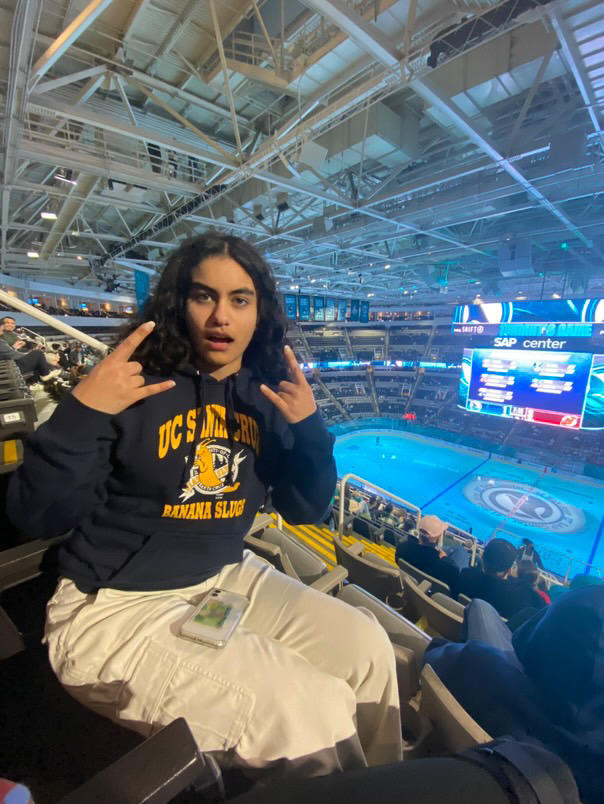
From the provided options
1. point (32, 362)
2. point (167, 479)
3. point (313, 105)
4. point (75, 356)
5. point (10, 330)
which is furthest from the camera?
point (10, 330)

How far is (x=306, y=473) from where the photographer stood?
1370 mm

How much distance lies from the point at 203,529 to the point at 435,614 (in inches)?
79.3

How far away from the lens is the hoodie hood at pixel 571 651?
1072mm

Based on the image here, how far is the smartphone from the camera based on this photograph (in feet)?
3.25

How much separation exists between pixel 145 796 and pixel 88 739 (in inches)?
36.5

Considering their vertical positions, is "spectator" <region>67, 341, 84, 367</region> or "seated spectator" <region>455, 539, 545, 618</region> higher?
"spectator" <region>67, 341, 84, 367</region>

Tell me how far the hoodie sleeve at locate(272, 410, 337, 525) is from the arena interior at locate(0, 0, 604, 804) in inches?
22.1

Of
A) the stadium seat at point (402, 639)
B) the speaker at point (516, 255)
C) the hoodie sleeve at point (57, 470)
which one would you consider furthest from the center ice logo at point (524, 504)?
the hoodie sleeve at point (57, 470)

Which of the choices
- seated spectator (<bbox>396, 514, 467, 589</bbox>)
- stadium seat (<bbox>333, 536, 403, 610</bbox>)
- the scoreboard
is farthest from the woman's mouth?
the scoreboard

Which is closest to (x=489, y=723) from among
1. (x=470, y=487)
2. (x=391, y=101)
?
(x=391, y=101)

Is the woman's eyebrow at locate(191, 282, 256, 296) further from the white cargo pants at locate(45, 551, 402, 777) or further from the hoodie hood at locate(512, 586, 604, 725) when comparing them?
the hoodie hood at locate(512, 586, 604, 725)

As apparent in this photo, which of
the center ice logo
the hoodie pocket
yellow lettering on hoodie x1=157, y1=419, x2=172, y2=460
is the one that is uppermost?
yellow lettering on hoodie x1=157, y1=419, x2=172, y2=460

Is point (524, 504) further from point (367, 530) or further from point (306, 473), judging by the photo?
point (306, 473)

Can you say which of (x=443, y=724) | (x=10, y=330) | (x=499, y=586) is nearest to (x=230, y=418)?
(x=443, y=724)
